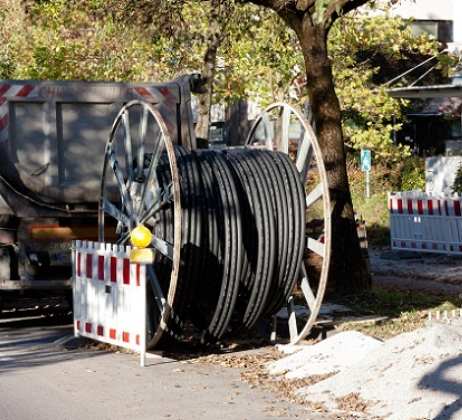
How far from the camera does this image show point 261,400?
8914 mm

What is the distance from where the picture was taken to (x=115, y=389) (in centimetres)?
949

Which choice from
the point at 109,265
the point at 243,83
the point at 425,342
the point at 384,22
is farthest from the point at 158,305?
the point at 384,22

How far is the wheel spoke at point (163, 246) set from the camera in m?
10.8

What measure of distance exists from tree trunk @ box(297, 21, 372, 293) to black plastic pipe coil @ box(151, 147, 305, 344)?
2892 millimetres

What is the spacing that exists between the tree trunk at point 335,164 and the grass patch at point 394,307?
13.0 inches

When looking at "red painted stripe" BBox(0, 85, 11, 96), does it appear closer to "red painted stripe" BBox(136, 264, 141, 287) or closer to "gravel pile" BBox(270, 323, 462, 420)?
"red painted stripe" BBox(136, 264, 141, 287)

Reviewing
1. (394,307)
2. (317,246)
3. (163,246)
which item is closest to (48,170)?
(163,246)

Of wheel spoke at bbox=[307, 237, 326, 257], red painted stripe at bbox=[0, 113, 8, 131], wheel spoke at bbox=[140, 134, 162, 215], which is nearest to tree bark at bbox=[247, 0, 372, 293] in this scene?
wheel spoke at bbox=[307, 237, 326, 257]

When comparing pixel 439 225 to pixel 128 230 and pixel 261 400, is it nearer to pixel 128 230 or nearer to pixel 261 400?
pixel 128 230

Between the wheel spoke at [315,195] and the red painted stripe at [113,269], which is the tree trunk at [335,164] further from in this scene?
the red painted stripe at [113,269]

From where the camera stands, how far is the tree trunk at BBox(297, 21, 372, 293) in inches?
567

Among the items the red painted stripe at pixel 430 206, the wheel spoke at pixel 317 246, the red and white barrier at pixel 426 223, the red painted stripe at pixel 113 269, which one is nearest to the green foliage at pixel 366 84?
the red and white barrier at pixel 426 223

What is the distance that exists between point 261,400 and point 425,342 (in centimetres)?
137

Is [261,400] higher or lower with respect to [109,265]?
lower
